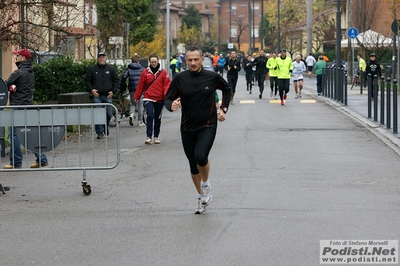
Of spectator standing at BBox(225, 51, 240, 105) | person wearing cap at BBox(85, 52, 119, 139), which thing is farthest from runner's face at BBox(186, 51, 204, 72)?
spectator standing at BBox(225, 51, 240, 105)

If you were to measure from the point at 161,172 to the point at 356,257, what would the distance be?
589 cm

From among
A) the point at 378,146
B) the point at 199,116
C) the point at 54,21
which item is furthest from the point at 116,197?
the point at 54,21

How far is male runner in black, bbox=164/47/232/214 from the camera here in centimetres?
909

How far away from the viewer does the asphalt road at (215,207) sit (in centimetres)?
729

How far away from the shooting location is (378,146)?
15.8 meters

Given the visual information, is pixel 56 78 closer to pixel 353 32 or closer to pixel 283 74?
pixel 283 74

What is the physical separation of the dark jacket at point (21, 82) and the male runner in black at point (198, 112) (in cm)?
463

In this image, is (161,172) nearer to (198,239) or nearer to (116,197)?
(116,197)

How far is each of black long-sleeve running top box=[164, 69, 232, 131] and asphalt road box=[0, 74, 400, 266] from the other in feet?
3.15

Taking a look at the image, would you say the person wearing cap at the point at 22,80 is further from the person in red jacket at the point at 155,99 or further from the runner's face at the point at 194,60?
the runner's face at the point at 194,60

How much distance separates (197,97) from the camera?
912cm

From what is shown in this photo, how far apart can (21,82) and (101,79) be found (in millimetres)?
5169

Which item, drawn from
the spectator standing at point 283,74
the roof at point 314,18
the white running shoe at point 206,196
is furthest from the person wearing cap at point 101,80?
the roof at point 314,18

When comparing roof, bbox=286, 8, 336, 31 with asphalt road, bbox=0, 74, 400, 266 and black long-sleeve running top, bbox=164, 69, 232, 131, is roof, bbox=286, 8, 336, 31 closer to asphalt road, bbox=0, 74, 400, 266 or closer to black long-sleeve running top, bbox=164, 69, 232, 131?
asphalt road, bbox=0, 74, 400, 266
